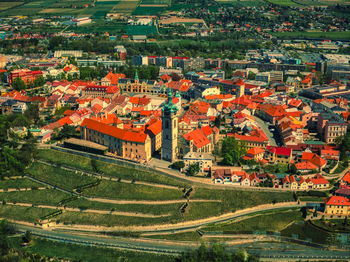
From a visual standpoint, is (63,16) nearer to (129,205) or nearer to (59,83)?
(59,83)

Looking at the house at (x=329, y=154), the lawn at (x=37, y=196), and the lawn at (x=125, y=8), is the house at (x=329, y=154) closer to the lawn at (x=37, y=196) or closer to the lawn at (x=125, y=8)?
the lawn at (x=37, y=196)

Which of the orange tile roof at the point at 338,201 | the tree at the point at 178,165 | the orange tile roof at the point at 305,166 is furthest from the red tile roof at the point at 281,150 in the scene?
the tree at the point at 178,165

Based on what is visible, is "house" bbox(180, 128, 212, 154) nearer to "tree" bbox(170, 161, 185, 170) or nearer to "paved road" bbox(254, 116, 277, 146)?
"tree" bbox(170, 161, 185, 170)

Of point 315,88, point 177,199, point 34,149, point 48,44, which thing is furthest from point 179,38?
point 177,199

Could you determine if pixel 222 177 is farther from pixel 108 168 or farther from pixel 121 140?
pixel 108 168

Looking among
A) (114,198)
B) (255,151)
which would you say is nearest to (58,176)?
(114,198)

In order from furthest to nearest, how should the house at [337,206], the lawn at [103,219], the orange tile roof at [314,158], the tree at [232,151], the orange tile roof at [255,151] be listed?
the orange tile roof at [255,151]
the orange tile roof at [314,158]
the tree at [232,151]
the house at [337,206]
the lawn at [103,219]
